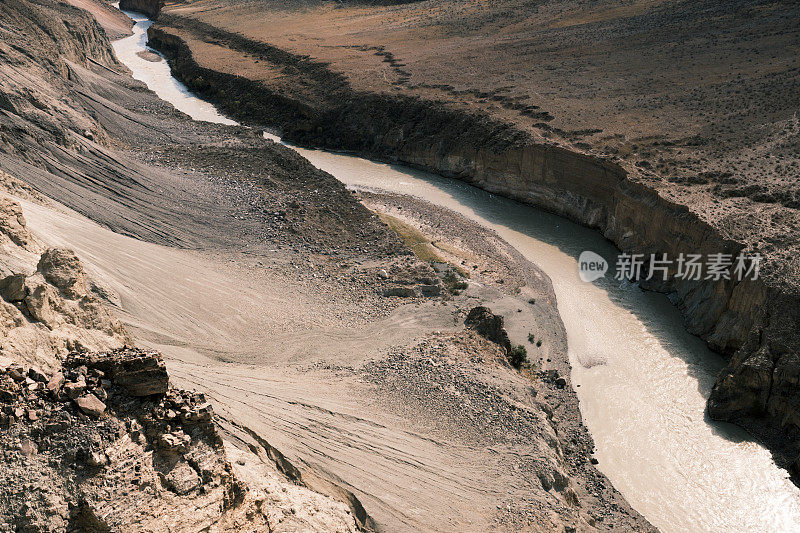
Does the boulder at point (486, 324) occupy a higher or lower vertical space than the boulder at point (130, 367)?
lower

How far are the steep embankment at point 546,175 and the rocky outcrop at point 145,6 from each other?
27276mm

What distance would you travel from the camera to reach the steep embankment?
78.2 feet

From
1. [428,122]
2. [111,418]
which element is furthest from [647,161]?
[111,418]

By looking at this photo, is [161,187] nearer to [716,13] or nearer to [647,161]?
[647,161]

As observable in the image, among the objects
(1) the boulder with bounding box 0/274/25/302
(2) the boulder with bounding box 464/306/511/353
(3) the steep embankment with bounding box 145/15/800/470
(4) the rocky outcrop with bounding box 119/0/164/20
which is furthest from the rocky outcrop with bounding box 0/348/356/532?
(4) the rocky outcrop with bounding box 119/0/164/20

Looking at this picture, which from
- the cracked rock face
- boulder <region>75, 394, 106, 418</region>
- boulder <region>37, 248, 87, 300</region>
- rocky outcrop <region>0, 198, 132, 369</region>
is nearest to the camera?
the cracked rock face

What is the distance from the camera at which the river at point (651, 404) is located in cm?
2102

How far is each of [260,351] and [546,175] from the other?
2435cm

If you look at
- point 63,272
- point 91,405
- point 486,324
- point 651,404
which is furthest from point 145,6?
point 91,405

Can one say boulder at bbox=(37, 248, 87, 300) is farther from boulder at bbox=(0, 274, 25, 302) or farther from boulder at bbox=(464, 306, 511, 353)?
boulder at bbox=(464, 306, 511, 353)

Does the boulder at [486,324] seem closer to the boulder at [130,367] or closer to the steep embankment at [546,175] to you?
the steep embankment at [546,175]

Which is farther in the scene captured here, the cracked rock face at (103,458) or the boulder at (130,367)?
the boulder at (130,367)

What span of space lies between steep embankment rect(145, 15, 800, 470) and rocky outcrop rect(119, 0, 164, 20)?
27276 mm

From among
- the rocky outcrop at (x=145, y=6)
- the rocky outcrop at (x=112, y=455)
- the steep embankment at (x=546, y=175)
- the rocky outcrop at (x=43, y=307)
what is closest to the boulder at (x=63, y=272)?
the rocky outcrop at (x=43, y=307)
